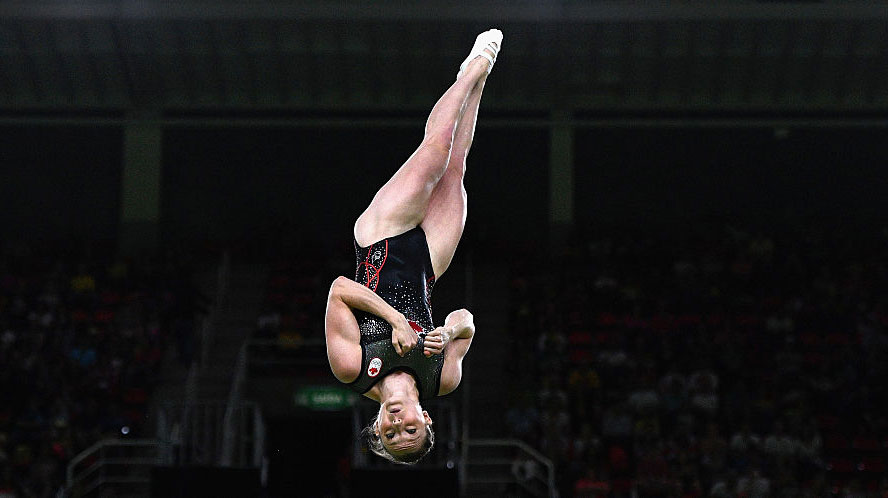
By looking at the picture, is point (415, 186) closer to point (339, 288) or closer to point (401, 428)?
point (339, 288)

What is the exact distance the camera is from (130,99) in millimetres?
19562

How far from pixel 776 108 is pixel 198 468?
11960 mm

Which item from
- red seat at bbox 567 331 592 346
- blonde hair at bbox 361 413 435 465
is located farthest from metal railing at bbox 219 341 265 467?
blonde hair at bbox 361 413 435 465

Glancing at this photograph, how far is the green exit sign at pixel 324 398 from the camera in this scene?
50.8 ft

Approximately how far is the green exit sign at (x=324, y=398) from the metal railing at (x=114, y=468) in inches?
82.8

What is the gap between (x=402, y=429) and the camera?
5.96 m

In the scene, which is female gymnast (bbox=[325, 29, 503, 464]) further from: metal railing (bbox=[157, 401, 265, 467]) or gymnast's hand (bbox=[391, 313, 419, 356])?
metal railing (bbox=[157, 401, 265, 467])

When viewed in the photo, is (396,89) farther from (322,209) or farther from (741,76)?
(741,76)

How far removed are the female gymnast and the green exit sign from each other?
875 cm

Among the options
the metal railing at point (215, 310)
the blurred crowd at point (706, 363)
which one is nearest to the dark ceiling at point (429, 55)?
the blurred crowd at point (706, 363)

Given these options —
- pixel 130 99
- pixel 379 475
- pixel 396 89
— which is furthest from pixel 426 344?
pixel 130 99

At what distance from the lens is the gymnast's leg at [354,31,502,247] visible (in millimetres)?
6688

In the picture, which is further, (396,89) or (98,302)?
(396,89)

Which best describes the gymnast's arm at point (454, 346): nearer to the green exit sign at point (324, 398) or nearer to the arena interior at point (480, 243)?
the arena interior at point (480, 243)
